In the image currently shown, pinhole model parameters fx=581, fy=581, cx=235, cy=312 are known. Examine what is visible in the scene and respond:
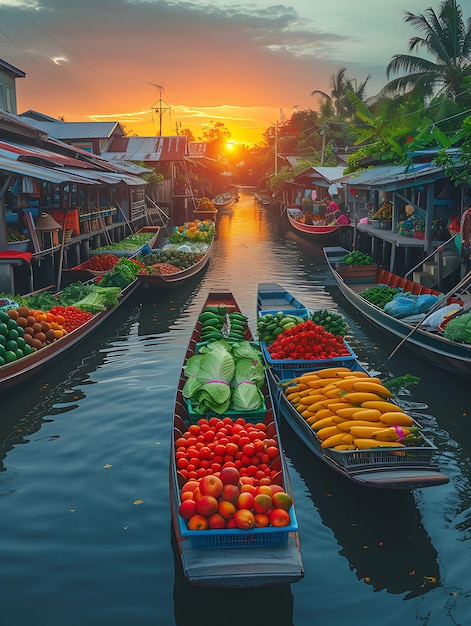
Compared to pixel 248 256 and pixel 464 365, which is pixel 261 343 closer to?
pixel 464 365

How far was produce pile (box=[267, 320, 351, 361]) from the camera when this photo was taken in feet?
30.9

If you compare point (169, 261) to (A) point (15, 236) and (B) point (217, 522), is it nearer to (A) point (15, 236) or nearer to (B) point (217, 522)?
(A) point (15, 236)

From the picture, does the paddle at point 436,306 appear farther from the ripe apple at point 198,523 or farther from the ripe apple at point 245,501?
the ripe apple at point 198,523

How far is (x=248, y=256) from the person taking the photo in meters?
29.2

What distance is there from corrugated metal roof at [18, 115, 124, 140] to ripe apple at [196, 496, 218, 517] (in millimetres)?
38059

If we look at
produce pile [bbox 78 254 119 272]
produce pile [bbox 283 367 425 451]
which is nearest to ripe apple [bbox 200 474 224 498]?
produce pile [bbox 283 367 425 451]

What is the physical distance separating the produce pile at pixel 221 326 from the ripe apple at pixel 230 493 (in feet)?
16.9

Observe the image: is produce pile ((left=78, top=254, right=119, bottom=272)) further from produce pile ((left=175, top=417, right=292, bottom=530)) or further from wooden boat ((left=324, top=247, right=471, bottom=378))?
produce pile ((left=175, top=417, right=292, bottom=530))

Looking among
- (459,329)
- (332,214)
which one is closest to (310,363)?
(459,329)

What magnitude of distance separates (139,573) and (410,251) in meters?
16.8

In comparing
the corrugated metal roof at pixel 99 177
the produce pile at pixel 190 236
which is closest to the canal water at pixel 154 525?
the corrugated metal roof at pixel 99 177

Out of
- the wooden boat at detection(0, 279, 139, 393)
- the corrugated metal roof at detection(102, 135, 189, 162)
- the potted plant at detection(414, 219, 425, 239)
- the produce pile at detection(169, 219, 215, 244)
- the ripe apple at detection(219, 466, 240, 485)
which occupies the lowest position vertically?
the wooden boat at detection(0, 279, 139, 393)

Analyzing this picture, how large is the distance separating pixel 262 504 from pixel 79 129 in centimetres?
4013

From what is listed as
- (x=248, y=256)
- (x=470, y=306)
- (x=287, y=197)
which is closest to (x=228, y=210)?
(x=287, y=197)
